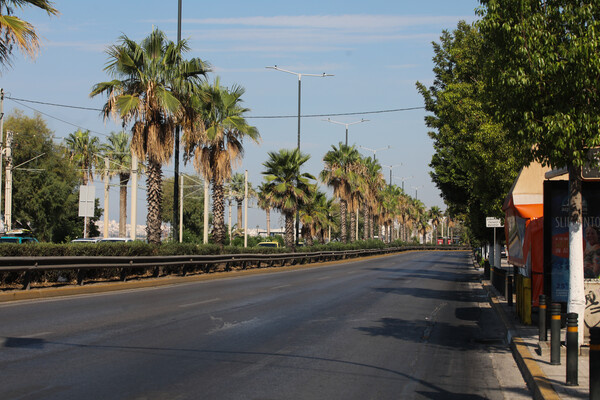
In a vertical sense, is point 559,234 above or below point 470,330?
above

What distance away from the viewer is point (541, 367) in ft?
28.4

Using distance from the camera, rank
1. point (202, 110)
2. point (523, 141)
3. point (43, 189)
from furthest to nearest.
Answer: point (43, 189) < point (202, 110) < point (523, 141)

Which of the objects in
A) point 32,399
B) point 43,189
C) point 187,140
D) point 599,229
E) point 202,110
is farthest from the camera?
point 43,189

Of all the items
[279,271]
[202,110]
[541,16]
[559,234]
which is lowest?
[279,271]

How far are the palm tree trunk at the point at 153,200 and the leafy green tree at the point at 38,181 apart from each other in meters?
30.3

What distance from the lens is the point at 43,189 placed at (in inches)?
2192

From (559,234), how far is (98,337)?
26.4ft

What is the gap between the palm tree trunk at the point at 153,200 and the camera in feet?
89.8

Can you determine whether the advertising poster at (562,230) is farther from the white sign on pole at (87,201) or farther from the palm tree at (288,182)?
the palm tree at (288,182)

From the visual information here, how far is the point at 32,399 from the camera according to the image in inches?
258

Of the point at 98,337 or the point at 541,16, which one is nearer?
the point at 541,16

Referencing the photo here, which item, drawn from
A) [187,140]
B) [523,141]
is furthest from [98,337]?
[187,140]

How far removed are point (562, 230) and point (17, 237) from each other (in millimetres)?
23751

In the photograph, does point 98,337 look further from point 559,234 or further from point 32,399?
point 559,234
